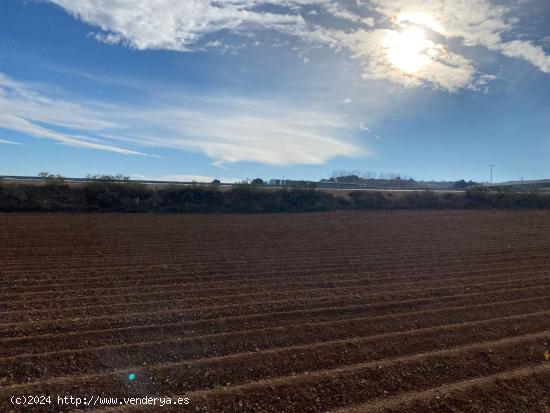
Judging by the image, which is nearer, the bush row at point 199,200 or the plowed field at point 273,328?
the plowed field at point 273,328

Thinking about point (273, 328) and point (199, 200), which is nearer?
point (273, 328)

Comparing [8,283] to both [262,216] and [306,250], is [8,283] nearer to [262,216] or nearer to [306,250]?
[306,250]

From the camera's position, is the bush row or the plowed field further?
the bush row

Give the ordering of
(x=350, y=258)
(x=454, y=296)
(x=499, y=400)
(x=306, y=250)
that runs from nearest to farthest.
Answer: (x=499, y=400) → (x=454, y=296) → (x=350, y=258) → (x=306, y=250)

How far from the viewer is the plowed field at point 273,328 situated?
20.5 ft

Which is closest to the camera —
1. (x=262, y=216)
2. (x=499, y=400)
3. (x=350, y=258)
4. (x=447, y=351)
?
(x=499, y=400)

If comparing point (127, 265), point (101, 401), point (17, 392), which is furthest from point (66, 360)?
point (127, 265)

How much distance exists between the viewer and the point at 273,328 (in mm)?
8938

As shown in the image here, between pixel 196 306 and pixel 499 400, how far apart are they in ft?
20.7

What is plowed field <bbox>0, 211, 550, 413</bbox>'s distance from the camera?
6.26m

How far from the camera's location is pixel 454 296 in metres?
11.8

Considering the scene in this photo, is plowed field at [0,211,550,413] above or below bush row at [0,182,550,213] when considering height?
below

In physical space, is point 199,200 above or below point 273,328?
above

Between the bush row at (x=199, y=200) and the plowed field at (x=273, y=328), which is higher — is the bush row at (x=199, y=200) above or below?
above
